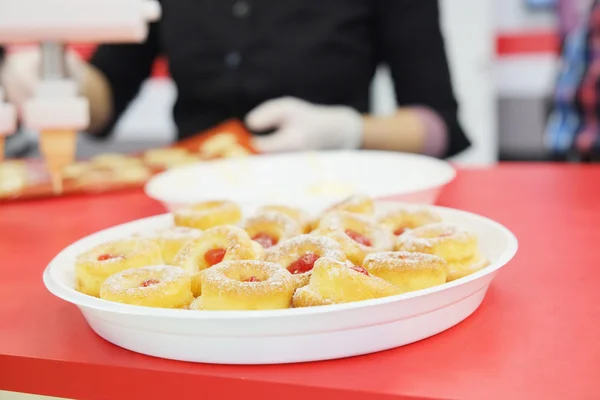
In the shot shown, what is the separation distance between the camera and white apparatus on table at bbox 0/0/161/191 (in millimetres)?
1116

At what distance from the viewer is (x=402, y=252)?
0.58 metres

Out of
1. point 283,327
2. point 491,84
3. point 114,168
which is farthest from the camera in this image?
point 491,84

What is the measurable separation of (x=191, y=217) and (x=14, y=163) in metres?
0.81

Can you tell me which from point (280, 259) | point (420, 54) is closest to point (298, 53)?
point (420, 54)

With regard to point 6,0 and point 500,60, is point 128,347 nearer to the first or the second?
point 6,0

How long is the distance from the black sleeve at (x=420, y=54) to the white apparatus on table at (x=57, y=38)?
2.67ft

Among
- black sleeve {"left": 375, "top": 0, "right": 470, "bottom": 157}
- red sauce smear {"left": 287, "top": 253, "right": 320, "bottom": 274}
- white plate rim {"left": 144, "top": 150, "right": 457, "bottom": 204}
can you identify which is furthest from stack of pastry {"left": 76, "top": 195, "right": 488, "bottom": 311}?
black sleeve {"left": 375, "top": 0, "right": 470, "bottom": 157}

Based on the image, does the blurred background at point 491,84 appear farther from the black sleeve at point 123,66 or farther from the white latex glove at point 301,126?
the white latex glove at point 301,126

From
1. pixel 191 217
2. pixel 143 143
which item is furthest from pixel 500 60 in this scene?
pixel 191 217

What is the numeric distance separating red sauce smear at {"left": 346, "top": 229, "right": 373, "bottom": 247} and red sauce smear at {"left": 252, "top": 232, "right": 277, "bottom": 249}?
0.23ft

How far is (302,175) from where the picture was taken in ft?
3.93

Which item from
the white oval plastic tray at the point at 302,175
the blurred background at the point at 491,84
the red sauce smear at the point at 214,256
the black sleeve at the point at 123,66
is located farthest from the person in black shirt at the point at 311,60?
the blurred background at the point at 491,84

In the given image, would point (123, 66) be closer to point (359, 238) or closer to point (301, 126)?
point (301, 126)

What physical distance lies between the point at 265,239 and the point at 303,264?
10 cm
